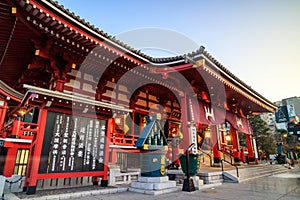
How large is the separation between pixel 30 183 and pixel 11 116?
31.3 feet

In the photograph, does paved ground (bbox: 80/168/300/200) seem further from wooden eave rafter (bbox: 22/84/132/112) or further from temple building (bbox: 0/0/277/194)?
wooden eave rafter (bbox: 22/84/132/112)

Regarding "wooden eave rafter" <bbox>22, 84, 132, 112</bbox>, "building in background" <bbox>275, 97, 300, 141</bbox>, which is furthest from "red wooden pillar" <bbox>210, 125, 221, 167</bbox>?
"building in background" <bbox>275, 97, 300, 141</bbox>

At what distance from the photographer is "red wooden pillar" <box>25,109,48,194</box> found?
5.10m

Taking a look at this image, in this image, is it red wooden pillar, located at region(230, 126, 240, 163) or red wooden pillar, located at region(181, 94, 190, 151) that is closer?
red wooden pillar, located at region(181, 94, 190, 151)

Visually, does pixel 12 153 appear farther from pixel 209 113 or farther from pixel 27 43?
pixel 209 113

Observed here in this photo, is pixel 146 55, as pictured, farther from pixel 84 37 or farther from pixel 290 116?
pixel 290 116

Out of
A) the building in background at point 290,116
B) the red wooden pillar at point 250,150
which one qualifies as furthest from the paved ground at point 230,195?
the building in background at point 290,116

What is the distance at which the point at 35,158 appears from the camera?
529 cm

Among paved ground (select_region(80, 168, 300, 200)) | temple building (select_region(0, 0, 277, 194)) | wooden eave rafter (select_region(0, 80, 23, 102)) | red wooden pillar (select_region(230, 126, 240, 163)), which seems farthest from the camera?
red wooden pillar (select_region(230, 126, 240, 163))

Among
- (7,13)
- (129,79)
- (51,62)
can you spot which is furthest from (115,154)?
(7,13)

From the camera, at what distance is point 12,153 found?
813 centimetres

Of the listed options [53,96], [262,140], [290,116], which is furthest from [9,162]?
[290,116]

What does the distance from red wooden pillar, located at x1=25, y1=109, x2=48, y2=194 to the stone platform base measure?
3.08 m

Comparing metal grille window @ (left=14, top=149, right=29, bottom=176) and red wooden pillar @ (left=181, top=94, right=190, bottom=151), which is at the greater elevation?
red wooden pillar @ (left=181, top=94, right=190, bottom=151)
